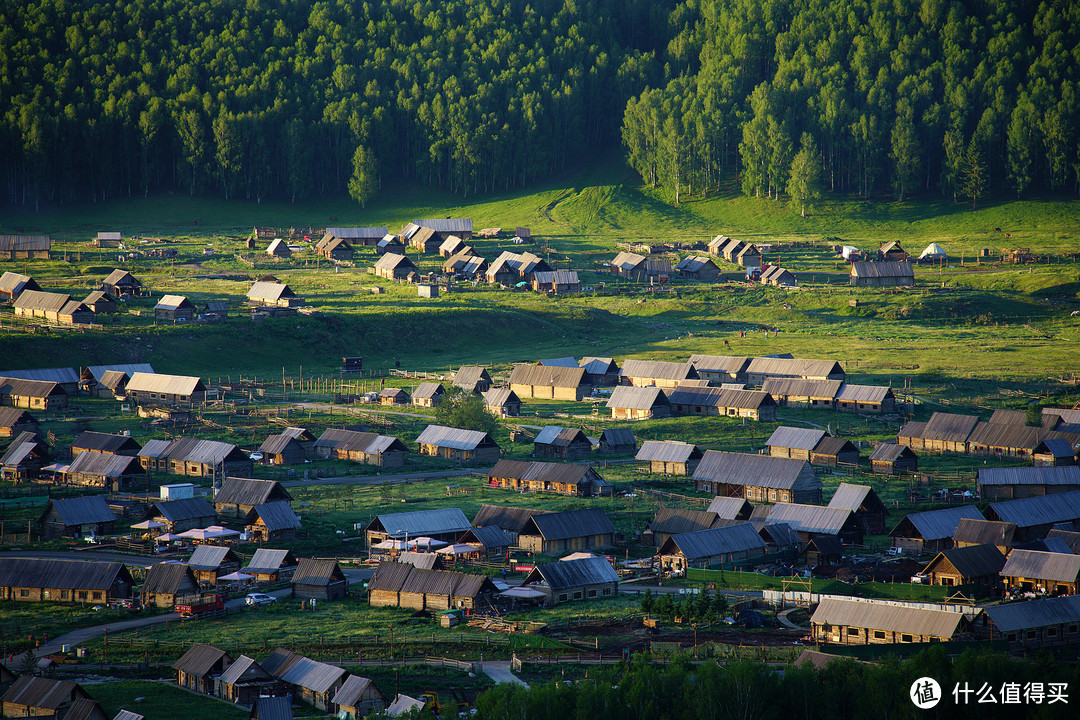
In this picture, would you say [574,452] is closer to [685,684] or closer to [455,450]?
[455,450]

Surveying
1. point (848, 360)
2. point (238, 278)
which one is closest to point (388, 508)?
point (848, 360)

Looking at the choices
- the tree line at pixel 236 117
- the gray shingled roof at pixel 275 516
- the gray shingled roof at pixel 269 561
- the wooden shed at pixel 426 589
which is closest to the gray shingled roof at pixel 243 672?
the wooden shed at pixel 426 589

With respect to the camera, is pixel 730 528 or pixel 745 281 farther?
pixel 745 281

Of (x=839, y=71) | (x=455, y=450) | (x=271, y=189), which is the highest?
(x=839, y=71)

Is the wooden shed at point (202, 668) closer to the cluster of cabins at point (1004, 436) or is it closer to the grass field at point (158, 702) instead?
the grass field at point (158, 702)

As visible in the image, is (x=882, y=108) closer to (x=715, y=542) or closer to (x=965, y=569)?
(x=715, y=542)

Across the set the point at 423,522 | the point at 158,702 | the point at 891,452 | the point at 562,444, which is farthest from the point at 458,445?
the point at 158,702

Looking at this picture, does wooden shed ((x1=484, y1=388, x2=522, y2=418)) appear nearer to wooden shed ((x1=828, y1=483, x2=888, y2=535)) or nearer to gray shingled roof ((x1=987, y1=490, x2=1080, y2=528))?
wooden shed ((x1=828, y1=483, x2=888, y2=535))
